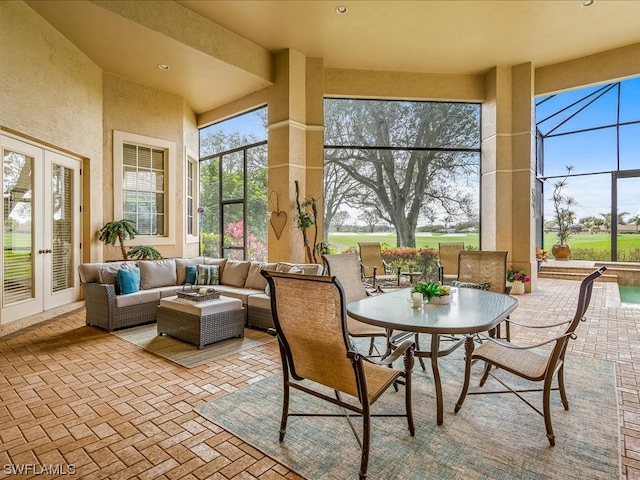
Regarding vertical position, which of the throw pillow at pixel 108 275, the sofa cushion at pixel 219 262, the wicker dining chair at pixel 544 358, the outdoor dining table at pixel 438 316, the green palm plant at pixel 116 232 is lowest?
the wicker dining chair at pixel 544 358

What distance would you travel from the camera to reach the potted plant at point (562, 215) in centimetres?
1033

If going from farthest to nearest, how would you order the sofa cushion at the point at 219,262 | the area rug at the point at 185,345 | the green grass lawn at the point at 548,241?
the green grass lawn at the point at 548,241, the sofa cushion at the point at 219,262, the area rug at the point at 185,345

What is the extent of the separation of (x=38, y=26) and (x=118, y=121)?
1.97 metres

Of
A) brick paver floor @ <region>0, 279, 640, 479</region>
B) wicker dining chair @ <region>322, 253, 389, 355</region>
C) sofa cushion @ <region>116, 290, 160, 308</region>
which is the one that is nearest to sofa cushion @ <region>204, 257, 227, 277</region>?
sofa cushion @ <region>116, 290, 160, 308</region>

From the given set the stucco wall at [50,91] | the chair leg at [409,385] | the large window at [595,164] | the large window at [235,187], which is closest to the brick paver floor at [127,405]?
the chair leg at [409,385]

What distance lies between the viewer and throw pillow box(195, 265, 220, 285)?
5328 mm

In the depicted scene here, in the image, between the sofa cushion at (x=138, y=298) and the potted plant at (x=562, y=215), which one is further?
the potted plant at (x=562, y=215)

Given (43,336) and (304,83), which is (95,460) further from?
(304,83)

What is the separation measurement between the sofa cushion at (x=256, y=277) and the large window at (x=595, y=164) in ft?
30.1

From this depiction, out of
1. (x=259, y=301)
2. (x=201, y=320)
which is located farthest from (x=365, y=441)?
(x=259, y=301)

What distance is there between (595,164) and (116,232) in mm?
11890

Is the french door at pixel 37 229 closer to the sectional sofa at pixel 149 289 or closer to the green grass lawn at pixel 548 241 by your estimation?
the sectional sofa at pixel 149 289

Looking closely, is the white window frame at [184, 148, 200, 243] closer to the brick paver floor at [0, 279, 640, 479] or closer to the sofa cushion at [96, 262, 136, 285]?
the sofa cushion at [96, 262, 136, 285]

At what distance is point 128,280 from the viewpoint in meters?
4.62
